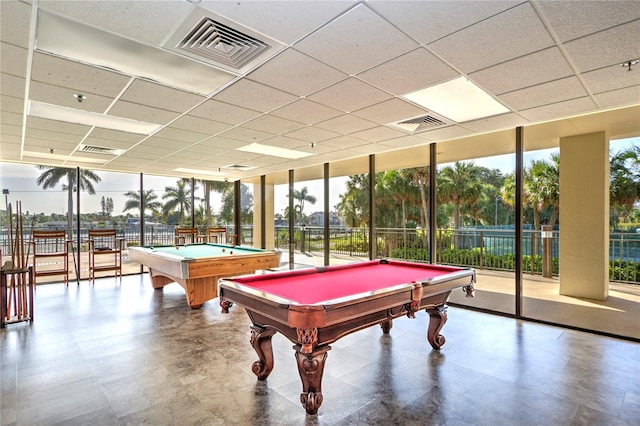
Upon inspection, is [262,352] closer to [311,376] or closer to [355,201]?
[311,376]

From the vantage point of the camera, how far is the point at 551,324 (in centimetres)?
403

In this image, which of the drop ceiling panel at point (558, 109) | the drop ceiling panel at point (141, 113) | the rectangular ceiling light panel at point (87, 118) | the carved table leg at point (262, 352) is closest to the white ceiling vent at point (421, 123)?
the drop ceiling panel at point (558, 109)

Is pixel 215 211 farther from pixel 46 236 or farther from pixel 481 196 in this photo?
pixel 481 196

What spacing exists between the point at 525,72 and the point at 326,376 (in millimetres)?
2995

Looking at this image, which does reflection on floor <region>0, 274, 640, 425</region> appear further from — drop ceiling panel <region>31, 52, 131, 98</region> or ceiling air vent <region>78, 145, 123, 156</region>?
ceiling air vent <region>78, 145, 123, 156</region>

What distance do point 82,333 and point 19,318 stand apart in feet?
3.66

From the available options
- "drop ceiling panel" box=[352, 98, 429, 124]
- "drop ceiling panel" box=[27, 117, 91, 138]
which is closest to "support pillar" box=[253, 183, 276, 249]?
"drop ceiling panel" box=[27, 117, 91, 138]

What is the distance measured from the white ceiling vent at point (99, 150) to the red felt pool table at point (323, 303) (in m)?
4.28

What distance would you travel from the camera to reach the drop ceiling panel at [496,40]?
1.99 m

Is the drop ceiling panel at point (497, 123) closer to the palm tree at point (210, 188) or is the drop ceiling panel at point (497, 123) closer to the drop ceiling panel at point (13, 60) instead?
the drop ceiling panel at point (13, 60)

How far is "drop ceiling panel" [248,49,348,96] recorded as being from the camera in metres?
2.49

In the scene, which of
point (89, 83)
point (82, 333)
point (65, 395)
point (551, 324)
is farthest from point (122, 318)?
point (551, 324)

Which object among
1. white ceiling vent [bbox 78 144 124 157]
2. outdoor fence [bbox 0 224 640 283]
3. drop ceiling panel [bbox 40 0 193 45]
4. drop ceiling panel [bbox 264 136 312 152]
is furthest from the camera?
outdoor fence [bbox 0 224 640 283]

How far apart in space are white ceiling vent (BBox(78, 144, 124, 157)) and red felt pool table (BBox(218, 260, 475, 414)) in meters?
4.28
